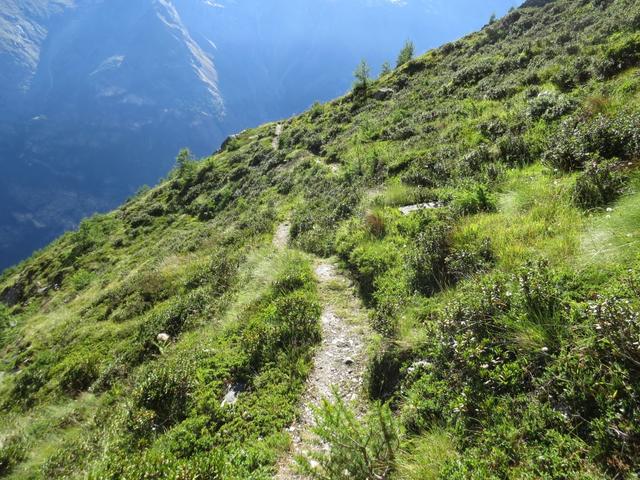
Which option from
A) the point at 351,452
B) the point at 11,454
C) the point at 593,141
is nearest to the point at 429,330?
the point at 351,452

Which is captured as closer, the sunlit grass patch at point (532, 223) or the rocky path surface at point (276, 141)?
the sunlit grass patch at point (532, 223)

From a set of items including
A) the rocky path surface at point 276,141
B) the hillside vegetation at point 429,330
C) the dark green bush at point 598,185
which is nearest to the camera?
the hillside vegetation at point 429,330

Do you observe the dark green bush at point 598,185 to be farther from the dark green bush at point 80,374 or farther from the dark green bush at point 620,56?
the dark green bush at point 80,374

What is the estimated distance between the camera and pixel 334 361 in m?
6.63

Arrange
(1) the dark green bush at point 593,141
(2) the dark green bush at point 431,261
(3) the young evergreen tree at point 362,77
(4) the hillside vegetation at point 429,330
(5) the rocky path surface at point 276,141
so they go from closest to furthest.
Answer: (4) the hillside vegetation at point 429,330 < (2) the dark green bush at point 431,261 < (1) the dark green bush at point 593,141 < (5) the rocky path surface at point 276,141 < (3) the young evergreen tree at point 362,77

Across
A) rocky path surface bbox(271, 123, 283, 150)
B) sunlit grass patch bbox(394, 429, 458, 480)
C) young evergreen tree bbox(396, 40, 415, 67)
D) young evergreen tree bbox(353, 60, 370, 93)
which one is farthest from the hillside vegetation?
young evergreen tree bbox(396, 40, 415, 67)

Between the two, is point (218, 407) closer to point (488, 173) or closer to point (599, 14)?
point (488, 173)

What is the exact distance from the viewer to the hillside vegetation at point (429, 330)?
11.3ft

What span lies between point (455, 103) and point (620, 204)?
17798mm

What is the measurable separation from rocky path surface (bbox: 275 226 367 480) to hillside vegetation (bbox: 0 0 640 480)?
0.73ft

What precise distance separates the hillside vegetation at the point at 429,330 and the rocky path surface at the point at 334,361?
0.73 ft

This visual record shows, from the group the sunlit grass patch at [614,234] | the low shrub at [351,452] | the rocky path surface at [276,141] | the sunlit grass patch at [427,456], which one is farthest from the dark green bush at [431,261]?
the rocky path surface at [276,141]

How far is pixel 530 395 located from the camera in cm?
362

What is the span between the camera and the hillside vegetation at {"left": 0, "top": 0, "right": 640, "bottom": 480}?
345cm
